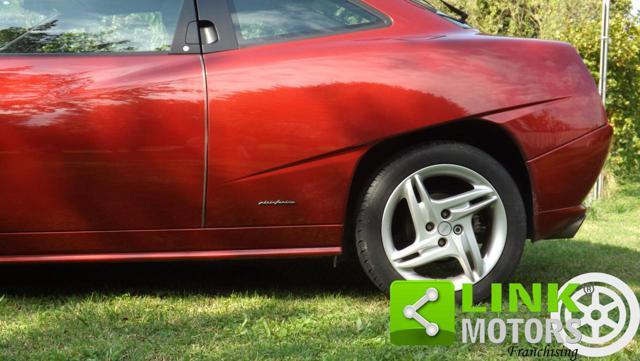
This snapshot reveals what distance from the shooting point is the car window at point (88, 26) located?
118 inches

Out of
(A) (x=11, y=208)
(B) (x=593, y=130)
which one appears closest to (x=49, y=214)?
(A) (x=11, y=208)

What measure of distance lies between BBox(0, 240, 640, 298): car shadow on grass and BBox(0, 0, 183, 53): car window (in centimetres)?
112

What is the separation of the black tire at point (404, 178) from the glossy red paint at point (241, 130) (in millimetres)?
109

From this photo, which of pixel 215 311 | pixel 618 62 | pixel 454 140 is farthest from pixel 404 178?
pixel 618 62

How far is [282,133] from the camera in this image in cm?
288

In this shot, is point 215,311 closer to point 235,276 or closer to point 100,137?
point 235,276

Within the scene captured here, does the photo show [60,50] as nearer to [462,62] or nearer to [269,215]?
[269,215]

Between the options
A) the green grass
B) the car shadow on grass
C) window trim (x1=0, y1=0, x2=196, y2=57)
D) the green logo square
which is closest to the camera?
the green grass

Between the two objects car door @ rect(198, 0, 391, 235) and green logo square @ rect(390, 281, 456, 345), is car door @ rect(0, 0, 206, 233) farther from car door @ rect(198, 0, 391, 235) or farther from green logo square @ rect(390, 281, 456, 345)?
green logo square @ rect(390, 281, 456, 345)

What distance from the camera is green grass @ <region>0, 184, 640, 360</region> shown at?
8.04 feet

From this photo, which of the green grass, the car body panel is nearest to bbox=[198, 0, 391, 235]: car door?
the car body panel

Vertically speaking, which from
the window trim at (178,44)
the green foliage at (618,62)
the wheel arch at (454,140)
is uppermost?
the window trim at (178,44)

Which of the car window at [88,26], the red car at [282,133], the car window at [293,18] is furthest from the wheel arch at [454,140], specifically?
the car window at [88,26]

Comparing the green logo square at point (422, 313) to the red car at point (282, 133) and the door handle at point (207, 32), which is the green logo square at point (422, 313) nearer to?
the red car at point (282, 133)
